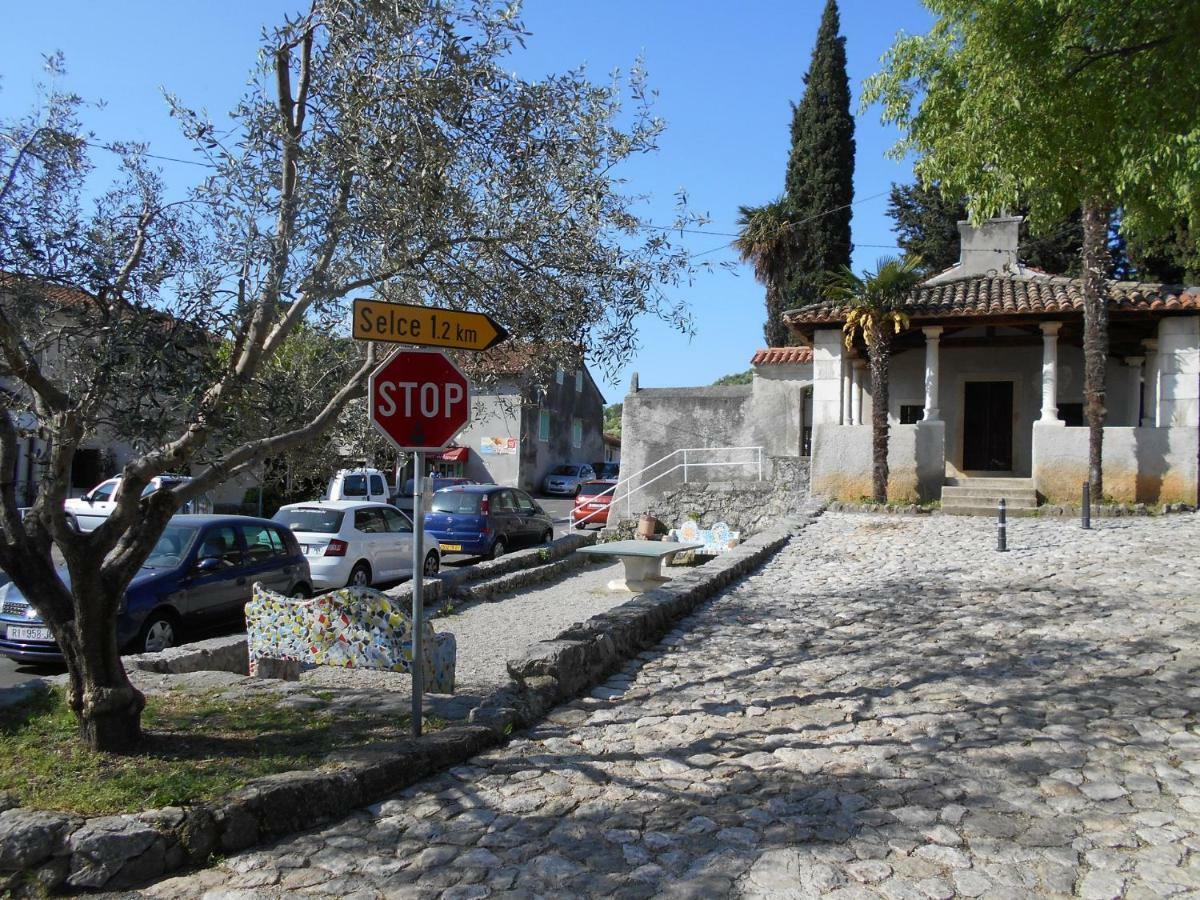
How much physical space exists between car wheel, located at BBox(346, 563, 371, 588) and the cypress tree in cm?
2133

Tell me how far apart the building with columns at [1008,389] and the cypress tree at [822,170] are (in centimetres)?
831

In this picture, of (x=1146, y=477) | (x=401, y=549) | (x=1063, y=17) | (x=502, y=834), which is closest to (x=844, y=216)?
(x=1146, y=477)

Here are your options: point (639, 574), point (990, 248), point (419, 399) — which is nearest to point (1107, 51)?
point (419, 399)

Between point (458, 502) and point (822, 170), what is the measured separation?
1996 cm

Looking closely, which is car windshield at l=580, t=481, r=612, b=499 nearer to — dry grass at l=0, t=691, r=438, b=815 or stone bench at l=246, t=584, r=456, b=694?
stone bench at l=246, t=584, r=456, b=694

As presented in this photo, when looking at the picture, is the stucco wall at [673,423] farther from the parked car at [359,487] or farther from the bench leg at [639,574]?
the bench leg at [639,574]

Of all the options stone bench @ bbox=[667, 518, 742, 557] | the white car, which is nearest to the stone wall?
stone bench @ bbox=[667, 518, 742, 557]

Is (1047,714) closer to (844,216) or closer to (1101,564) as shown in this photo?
(1101,564)

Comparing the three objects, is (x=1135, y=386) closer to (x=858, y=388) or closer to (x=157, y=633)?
(x=858, y=388)

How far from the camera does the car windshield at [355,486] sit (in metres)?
25.0

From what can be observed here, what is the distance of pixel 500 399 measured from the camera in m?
8.50

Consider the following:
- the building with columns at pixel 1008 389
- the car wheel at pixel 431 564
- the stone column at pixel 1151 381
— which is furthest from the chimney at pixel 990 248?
the car wheel at pixel 431 564

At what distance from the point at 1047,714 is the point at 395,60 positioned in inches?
231

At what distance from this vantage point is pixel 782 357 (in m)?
25.7
